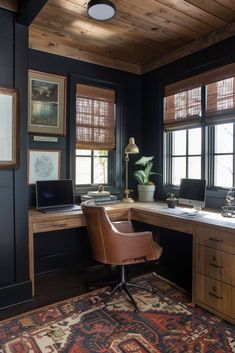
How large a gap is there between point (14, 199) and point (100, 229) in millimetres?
824

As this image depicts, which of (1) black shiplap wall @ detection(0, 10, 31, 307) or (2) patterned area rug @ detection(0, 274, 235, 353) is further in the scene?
(1) black shiplap wall @ detection(0, 10, 31, 307)

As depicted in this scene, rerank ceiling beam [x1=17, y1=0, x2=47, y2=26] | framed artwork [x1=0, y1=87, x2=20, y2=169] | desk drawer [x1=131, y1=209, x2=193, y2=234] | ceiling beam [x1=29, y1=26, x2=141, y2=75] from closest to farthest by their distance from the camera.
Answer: ceiling beam [x1=17, y1=0, x2=47, y2=26] < framed artwork [x1=0, y1=87, x2=20, y2=169] < desk drawer [x1=131, y1=209, x2=193, y2=234] < ceiling beam [x1=29, y1=26, x2=141, y2=75]

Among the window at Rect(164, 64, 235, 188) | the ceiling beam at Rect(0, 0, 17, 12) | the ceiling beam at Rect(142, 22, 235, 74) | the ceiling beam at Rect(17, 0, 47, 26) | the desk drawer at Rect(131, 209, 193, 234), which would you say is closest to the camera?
the ceiling beam at Rect(17, 0, 47, 26)

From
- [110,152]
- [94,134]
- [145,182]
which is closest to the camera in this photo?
[94,134]

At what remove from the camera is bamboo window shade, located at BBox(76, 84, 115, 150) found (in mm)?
3352

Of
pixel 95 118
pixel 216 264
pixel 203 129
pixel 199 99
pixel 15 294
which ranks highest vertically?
pixel 199 99

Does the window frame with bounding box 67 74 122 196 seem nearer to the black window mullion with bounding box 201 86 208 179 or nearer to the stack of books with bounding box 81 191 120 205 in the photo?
the stack of books with bounding box 81 191 120 205

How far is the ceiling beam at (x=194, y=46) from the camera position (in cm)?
273

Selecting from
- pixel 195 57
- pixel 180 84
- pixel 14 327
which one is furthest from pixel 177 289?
pixel 195 57

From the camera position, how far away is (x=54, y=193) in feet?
9.89

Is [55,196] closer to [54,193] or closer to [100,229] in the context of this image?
[54,193]

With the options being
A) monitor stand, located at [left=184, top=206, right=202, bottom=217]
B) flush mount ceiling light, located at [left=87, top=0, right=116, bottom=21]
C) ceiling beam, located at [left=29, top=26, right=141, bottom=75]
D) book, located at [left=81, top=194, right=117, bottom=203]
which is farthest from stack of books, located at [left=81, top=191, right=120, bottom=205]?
flush mount ceiling light, located at [left=87, top=0, right=116, bottom=21]

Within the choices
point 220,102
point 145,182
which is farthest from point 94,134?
point 220,102

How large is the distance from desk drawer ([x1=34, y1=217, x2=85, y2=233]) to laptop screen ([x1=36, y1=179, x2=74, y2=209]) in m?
0.38
